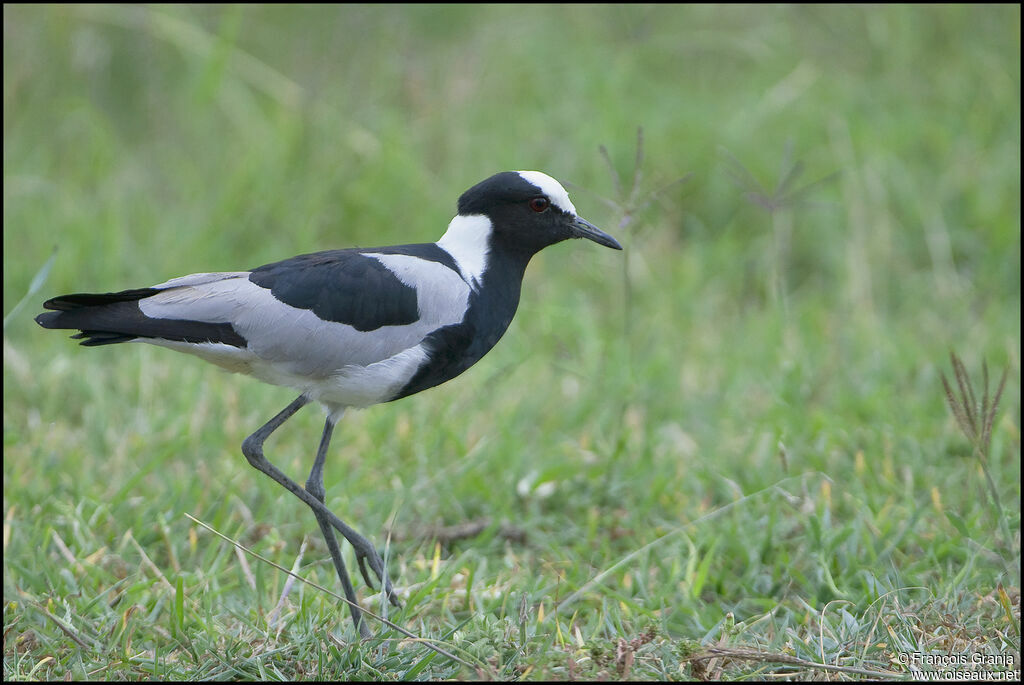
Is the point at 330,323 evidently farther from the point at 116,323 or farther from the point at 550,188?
the point at 550,188

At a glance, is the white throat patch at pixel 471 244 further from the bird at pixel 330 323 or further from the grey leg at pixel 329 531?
the grey leg at pixel 329 531

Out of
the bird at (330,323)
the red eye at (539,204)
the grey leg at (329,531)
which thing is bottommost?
the grey leg at (329,531)

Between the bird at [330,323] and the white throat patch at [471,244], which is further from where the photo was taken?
the white throat patch at [471,244]

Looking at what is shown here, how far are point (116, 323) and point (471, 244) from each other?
1.02m

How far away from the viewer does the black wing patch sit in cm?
315

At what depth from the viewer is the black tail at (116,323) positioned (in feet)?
9.86

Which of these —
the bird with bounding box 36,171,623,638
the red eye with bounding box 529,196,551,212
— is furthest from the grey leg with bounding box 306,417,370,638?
the red eye with bounding box 529,196,551,212

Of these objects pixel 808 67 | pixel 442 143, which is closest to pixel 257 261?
pixel 442 143

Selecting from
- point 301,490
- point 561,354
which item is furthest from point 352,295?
point 561,354

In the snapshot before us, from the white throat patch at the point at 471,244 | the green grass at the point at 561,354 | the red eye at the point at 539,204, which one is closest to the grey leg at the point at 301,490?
the green grass at the point at 561,354

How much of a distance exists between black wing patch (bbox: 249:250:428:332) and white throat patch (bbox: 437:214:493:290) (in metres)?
0.24

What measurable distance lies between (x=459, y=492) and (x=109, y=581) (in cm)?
123

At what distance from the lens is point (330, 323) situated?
3150 millimetres

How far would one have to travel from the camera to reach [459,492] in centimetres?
411
